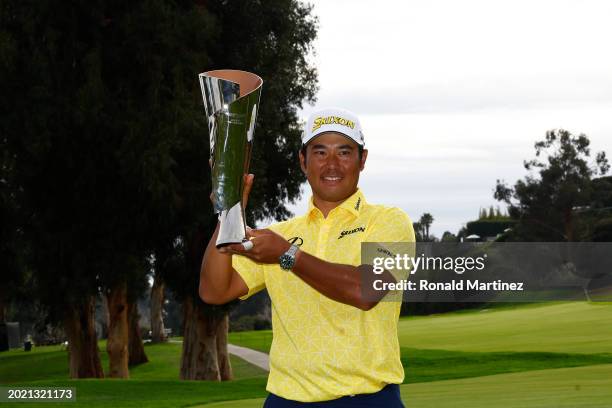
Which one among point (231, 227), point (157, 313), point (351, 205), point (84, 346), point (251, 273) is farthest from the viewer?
point (157, 313)

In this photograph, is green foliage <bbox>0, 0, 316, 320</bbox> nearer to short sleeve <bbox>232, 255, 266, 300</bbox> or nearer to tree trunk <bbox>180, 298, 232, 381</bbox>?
tree trunk <bbox>180, 298, 232, 381</bbox>

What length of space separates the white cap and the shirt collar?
8.6 inches

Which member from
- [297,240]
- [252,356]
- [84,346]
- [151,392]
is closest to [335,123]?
[297,240]

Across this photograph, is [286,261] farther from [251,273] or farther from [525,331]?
[525,331]

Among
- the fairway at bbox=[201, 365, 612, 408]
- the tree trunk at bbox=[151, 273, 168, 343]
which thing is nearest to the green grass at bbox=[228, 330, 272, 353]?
the tree trunk at bbox=[151, 273, 168, 343]

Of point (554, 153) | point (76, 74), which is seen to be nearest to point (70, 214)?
point (76, 74)

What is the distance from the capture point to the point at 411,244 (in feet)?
15.2

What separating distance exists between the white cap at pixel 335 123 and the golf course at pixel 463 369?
11413mm

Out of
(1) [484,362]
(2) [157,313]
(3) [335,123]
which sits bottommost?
(1) [484,362]

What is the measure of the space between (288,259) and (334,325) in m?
0.48

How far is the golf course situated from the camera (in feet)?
59.7

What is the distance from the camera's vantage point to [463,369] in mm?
33406

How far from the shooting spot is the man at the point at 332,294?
14.5 feet

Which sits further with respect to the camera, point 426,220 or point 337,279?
point 426,220
